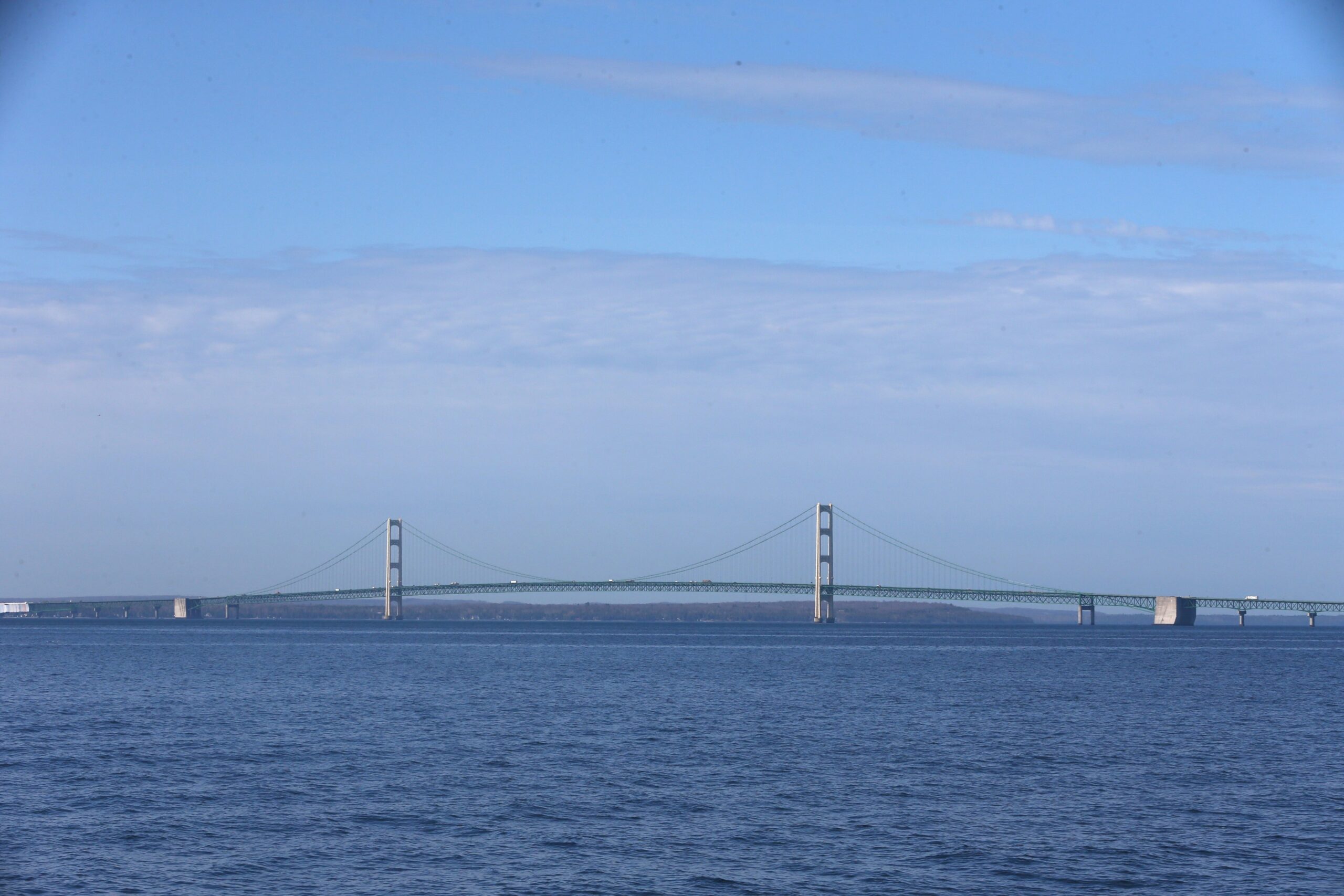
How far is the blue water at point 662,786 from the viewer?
18.7 meters

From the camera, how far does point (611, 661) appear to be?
7056 centimetres

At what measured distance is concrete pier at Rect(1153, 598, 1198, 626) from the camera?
565 ft

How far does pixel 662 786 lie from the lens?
82.2 feet

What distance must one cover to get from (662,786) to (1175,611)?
162 meters

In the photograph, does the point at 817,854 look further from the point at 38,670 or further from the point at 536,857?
the point at 38,670

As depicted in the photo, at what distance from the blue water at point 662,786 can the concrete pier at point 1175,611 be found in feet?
408

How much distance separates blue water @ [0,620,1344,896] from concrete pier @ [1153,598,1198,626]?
124 m

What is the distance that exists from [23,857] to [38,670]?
44.5 m

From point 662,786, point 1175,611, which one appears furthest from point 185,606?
point 662,786

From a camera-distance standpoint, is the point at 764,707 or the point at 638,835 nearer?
the point at 638,835

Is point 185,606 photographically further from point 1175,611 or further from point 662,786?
point 662,786

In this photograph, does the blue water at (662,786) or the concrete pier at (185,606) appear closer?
the blue water at (662,786)

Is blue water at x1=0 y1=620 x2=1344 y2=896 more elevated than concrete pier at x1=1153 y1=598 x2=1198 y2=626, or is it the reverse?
blue water at x1=0 y1=620 x2=1344 y2=896

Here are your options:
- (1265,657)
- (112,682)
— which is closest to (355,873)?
(112,682)
